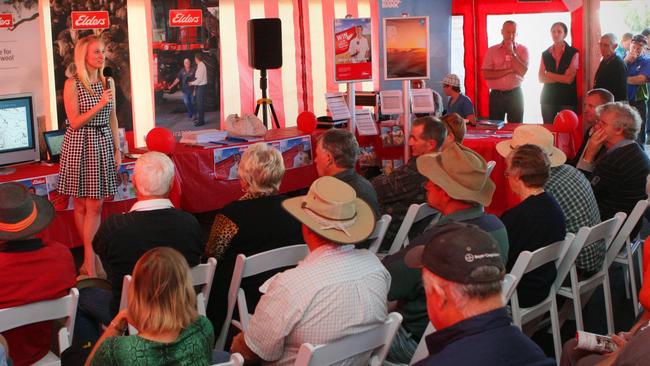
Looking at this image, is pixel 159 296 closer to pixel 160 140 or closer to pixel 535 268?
pixel 535 268

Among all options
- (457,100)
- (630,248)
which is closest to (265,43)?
(457,100)

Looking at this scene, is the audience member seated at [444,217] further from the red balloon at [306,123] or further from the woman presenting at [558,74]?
the woman presenting at [558,74]

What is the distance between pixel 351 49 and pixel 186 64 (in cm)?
205

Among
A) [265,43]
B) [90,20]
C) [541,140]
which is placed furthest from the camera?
[265,43]

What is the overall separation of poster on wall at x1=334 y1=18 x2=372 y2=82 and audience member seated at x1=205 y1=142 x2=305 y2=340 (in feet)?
12.5

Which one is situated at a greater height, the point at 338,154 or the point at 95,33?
the point at 95,33

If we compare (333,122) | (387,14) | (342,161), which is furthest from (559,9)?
(342,161)

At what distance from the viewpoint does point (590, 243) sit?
4160mm

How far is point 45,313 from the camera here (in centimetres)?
317

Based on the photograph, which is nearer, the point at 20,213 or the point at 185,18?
the point at 20,213

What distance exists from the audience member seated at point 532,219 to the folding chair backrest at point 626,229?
2.34 ft

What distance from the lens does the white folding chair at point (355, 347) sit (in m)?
2.58

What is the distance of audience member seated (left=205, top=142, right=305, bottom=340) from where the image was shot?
12.2 feet

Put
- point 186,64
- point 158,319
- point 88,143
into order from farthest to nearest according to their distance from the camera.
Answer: point 186,64 < point 88,143 < point 158,319
